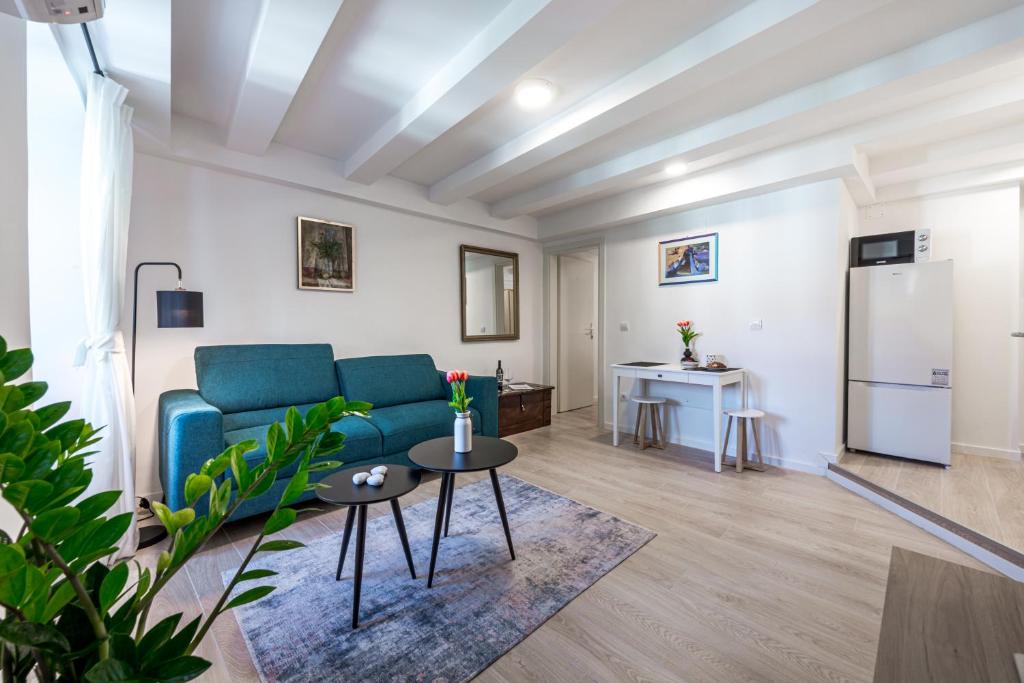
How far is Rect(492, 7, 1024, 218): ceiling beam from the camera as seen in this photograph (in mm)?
1979

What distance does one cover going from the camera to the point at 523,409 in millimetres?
4723

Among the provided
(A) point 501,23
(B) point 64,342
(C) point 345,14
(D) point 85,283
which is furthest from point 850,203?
(B) point 64,342

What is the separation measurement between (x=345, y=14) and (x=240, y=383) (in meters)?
2.40

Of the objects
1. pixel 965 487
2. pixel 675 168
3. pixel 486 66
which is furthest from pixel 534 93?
pixel 965 487

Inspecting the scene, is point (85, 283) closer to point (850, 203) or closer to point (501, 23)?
point (501, 23)

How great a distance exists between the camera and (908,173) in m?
3.47

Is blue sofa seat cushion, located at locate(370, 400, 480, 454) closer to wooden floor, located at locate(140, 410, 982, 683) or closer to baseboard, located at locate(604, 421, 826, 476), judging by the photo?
wooden floor, located at locate(140, 410, 982, 683)

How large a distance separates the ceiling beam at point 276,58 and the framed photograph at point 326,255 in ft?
2.88

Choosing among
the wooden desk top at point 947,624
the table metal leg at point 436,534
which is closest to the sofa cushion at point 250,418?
the table metal leg at point 436,534

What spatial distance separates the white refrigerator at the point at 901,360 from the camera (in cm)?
330

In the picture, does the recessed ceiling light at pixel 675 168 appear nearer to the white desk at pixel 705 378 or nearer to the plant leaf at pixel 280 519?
the white desk at pixel 705 378

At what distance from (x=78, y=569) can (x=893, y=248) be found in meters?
4.81

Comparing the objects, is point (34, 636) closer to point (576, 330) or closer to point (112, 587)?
point (112, 587)

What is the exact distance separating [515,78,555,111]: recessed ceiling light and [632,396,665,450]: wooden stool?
272cm
